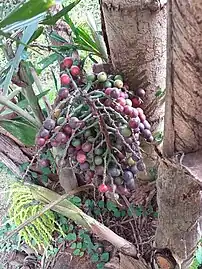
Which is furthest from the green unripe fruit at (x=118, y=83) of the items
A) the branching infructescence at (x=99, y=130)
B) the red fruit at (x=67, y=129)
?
the red fruit at (x=67, y=129)

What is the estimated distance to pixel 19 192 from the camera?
0.95 m

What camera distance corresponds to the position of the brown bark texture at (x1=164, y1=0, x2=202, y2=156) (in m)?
0.45

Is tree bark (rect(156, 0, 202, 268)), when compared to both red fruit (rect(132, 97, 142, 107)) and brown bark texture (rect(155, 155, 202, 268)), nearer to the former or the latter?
brown bark texture (rect(155, 155, 202, 268))

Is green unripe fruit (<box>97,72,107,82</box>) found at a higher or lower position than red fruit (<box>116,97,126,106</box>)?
higher

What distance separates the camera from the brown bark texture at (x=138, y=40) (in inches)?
23.7

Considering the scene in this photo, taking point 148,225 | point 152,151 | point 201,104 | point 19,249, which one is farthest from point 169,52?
point 19,249

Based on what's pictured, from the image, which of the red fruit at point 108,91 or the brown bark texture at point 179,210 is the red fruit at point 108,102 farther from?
the brown bark texture at point 179,210

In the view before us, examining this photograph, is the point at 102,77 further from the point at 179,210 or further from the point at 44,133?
the point at 179,210

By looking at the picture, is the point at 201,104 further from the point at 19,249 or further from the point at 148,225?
the point at 19,249

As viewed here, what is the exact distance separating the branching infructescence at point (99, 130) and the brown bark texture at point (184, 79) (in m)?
0.06

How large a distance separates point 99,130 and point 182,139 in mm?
122

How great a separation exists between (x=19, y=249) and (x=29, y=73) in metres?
0.50

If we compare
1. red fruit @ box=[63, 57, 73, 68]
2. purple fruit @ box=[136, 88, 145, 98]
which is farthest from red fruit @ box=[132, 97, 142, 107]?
red fruit @ box=[63, 57, 73, 68]

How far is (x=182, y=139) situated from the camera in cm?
58
